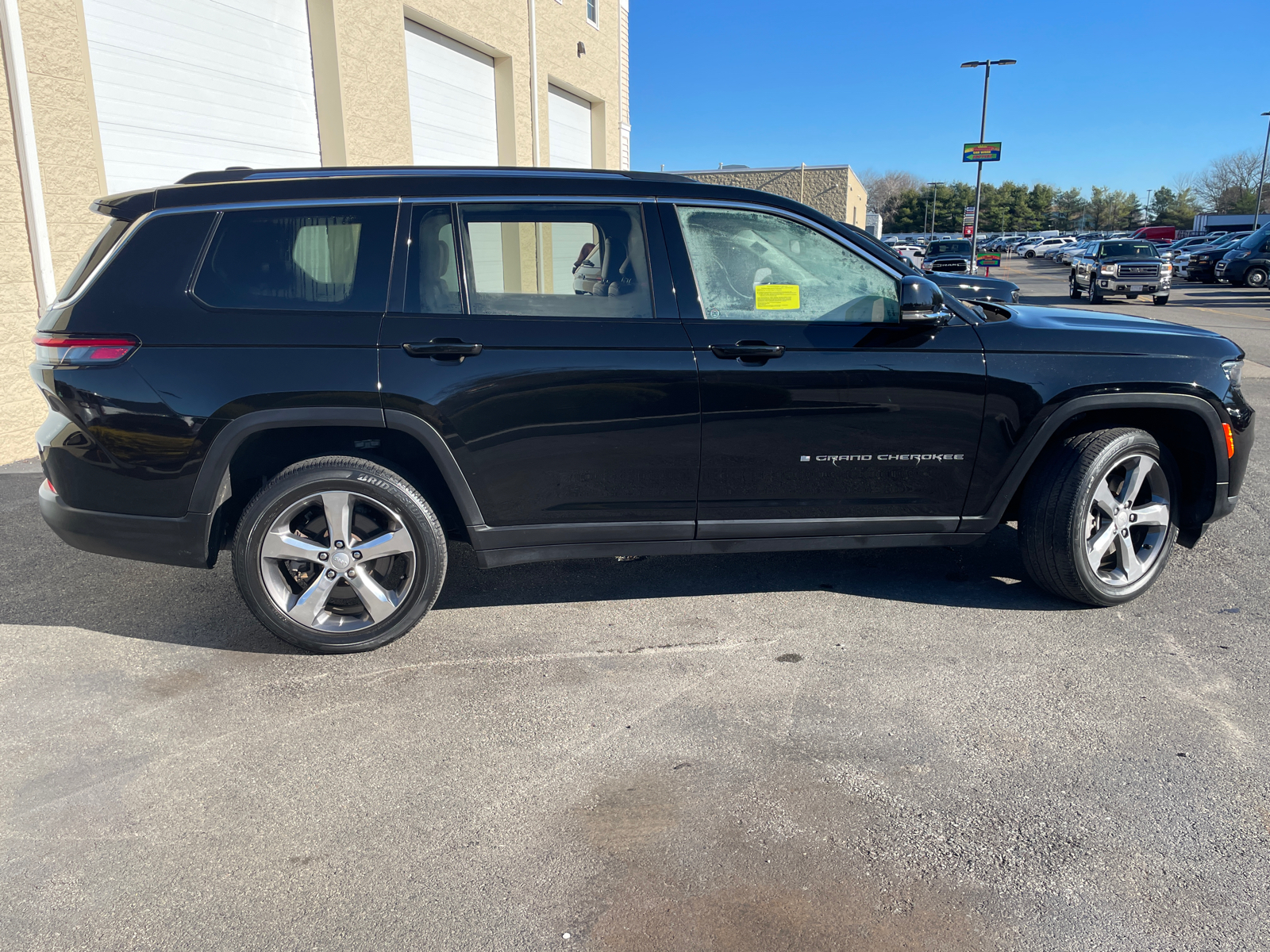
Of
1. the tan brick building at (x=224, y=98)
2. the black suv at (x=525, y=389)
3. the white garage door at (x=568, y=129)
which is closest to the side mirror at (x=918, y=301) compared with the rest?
the black suv at (x=525, y=389)

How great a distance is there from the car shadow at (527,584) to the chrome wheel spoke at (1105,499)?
48 centimetres

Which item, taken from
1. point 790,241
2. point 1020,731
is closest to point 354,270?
point 790,241

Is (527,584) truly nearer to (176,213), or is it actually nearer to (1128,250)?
(176,213)

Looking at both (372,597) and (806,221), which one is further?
(806,221)

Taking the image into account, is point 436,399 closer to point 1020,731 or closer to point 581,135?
point 1020,731

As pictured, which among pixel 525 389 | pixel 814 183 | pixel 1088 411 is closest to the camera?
pixel 525 389

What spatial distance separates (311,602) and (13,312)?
4.95m

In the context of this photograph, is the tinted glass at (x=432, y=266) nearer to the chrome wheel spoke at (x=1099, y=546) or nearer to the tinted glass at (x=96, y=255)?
the tinted glass at (x=96, y=255)

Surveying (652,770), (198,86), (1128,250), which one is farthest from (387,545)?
(1128,250)

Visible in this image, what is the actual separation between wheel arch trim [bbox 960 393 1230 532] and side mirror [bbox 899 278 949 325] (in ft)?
2.35

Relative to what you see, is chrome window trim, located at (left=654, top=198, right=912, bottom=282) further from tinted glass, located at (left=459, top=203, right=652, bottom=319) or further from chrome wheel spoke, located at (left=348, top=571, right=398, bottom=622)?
chrome wheel spoke, located at (left=348, top=571, right=398, bottom=622)

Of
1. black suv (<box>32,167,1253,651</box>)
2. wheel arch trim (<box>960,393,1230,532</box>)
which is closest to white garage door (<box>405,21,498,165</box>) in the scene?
black suv (<box>32,167,1253,651</box>)

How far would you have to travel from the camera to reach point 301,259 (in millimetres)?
3605

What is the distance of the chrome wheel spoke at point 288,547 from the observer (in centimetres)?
359
